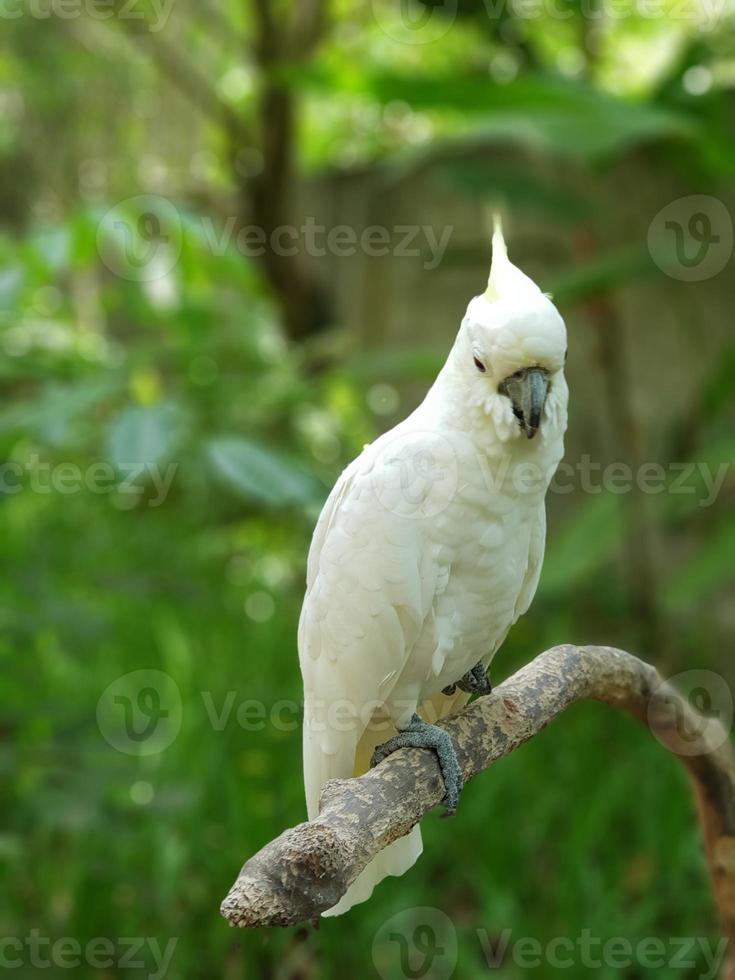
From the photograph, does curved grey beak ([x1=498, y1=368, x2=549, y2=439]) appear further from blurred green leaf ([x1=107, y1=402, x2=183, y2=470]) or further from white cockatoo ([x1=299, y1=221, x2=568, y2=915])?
blurred green leaf ([x1=107, y1=402, x2=183, y2=470])

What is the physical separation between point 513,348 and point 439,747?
0.39 metres

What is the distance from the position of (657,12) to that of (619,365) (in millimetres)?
1862

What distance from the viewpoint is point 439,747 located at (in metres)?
0.95

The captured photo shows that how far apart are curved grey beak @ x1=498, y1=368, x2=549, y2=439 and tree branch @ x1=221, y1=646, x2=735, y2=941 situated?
32 centimetres

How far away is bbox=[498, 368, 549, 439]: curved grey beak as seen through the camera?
0.80 m

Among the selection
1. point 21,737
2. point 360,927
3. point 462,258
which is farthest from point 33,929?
point 462,258

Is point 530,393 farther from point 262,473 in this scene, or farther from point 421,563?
point 262,473

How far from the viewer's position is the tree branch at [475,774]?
667 millimetres

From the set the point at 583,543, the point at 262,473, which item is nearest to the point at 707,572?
the point at 583,543

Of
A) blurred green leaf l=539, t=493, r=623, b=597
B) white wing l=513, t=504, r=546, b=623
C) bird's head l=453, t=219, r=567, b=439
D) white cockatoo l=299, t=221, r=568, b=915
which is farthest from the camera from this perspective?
blurred green leaf l=539, t=493, r=623, b=597

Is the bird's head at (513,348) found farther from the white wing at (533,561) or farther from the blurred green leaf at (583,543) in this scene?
the blurred green leaf at (583,543)

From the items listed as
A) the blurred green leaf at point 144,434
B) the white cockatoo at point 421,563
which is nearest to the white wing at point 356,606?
the white cockatoo at point 421,563

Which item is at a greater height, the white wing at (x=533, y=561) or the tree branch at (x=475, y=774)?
the white wing at (x=533, y=561)

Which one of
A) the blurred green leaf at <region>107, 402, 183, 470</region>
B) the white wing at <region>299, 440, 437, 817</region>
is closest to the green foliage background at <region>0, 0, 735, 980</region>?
the blurred green leaf at <region>107, 402, 183, 470</region>
